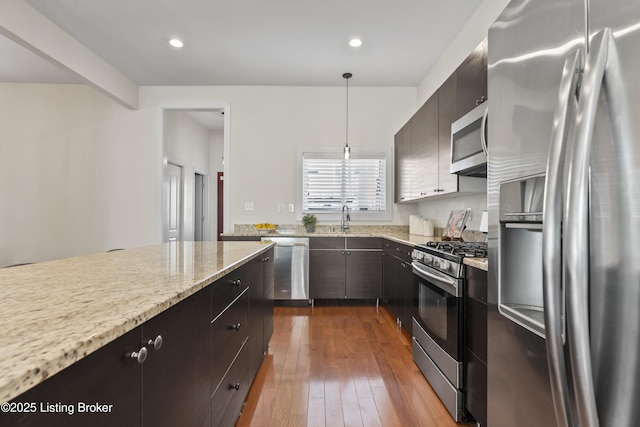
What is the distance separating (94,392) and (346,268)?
342 cm

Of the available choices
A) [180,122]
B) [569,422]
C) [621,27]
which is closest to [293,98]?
[180,122]

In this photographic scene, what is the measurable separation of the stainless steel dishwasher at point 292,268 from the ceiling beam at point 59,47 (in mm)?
2736

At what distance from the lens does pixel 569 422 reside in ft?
2.31

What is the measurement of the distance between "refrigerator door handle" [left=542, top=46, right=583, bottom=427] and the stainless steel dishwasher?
3.25 meters

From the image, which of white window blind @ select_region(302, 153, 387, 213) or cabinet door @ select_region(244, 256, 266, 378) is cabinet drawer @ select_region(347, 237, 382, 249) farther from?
cabinet door @ select_region(244, 256, 266, 378)

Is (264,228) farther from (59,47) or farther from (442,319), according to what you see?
Result: (59,47)

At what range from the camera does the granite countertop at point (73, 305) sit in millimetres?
462

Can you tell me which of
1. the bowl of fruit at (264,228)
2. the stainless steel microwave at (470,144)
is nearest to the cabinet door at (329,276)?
the bowl of fruit at (264,228)

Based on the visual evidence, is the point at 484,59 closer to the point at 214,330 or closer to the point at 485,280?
the point at 485,280

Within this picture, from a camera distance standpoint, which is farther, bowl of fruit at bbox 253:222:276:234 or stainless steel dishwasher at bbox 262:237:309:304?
bowl of fruit at bbox 253:222:276:234

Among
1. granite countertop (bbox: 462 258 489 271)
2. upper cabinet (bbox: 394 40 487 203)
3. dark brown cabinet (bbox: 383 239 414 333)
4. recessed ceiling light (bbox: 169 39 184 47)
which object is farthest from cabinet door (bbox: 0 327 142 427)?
recessed ceiling light (bbox: 169 39 184 47)

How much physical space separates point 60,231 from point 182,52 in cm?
312

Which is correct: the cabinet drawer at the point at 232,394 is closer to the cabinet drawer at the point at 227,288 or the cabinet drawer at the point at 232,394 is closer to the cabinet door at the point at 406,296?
the cabinet drawer at the point at 227,288

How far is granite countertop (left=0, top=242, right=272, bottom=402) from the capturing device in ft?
1.52
